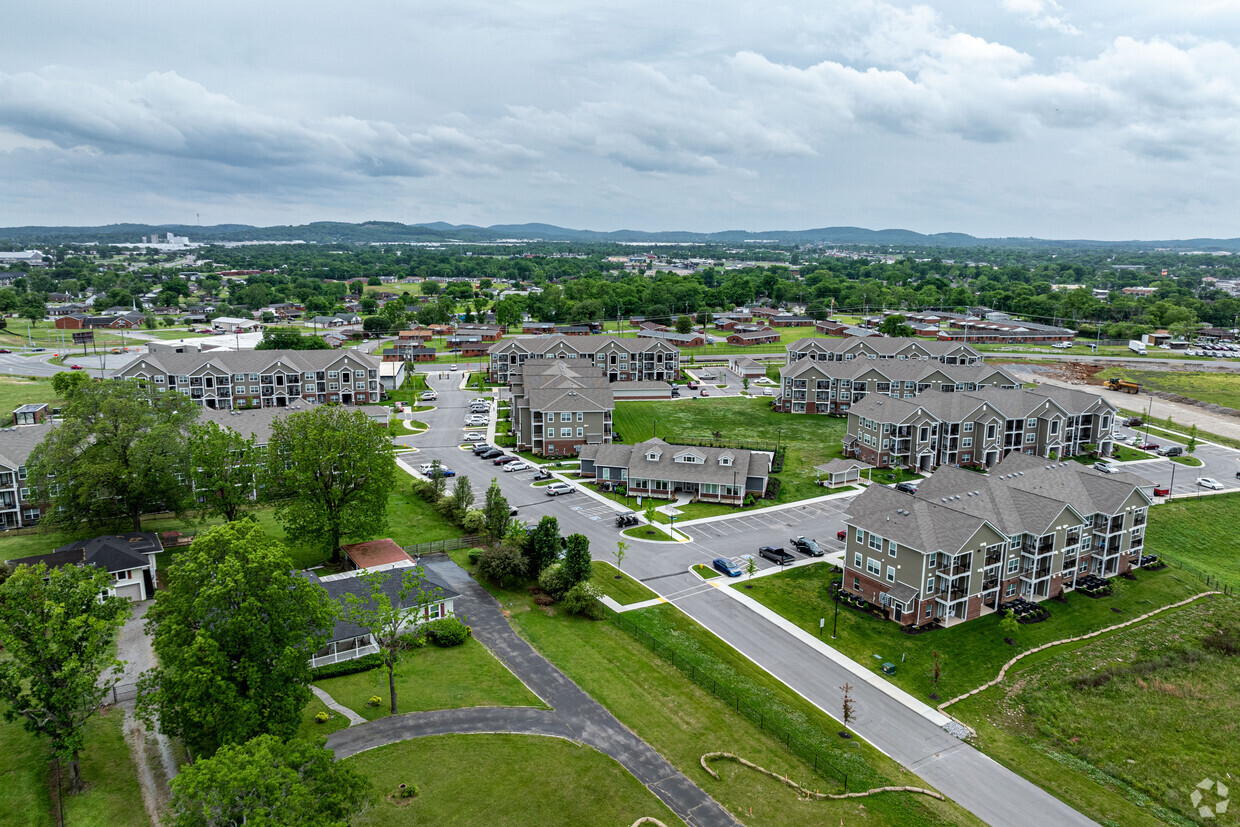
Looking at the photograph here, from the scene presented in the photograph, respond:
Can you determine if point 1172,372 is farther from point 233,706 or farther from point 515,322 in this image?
point 233,706

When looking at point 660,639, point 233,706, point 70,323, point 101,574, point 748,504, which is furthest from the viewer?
point 70,323

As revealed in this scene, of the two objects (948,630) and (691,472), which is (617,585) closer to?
(691,472)

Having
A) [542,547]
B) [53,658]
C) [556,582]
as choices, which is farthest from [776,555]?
[53,658]

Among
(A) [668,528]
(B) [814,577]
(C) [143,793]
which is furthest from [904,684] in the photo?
(C) [143,793]

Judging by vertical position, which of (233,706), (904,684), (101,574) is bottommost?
(904,684)

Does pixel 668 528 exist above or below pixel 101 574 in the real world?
below

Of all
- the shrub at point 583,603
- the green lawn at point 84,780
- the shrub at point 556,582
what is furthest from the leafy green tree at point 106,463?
the shrub at point 583,603
